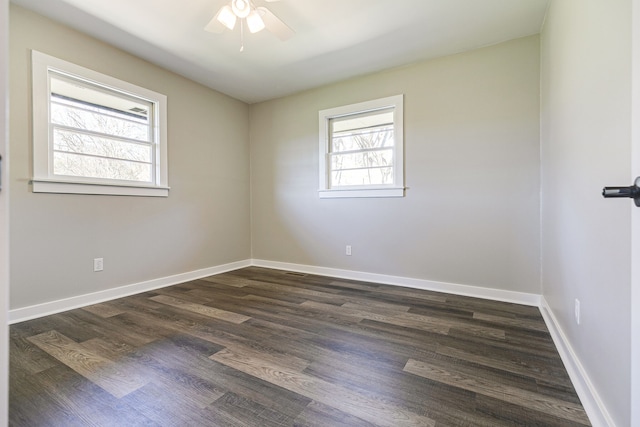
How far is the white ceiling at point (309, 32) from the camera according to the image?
232cm

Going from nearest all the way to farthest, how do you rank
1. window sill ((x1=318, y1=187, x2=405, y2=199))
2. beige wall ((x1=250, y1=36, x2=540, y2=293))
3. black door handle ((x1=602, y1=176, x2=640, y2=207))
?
black door handle ((x1=602, y1=176, x2=640, y2=207)) < beige wall ((x1=250, y1=36, x2=540, y2=293)) < window sill ((x1=318, y1=187, x2=405, y2=199))

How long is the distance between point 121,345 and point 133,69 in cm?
279

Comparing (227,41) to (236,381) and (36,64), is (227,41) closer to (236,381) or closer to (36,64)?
(36,64)

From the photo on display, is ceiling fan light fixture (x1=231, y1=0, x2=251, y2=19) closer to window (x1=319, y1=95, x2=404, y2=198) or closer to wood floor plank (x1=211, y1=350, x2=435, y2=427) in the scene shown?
window (x1=319, y1=95, x2=404, y2=198)

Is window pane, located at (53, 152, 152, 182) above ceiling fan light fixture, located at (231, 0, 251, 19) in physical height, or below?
below

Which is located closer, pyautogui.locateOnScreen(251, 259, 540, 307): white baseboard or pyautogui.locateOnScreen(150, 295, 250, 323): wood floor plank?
pyautogui.locateOnScreen(150, 295, 250, 323): wood floor plank

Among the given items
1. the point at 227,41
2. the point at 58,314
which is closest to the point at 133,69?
the point at 227,41

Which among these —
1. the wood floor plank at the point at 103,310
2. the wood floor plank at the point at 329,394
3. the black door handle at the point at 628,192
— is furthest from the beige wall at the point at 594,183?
the wood floor plank at the point at 103,310

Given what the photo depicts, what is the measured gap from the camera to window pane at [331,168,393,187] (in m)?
3.52

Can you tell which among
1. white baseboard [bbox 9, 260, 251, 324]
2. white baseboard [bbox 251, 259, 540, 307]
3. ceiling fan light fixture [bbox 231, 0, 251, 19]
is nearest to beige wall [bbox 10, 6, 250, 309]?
white baseboard [bbox 9, 260, 251, 324]

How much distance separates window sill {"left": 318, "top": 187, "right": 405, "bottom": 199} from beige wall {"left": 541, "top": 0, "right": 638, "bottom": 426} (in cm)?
152

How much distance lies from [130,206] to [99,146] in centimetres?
66

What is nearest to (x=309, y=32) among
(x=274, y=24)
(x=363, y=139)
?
(x=274, y=24)

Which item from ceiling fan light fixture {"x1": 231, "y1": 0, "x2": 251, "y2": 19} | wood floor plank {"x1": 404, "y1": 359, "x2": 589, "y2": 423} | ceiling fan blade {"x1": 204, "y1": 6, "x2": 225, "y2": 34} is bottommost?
wood floor plank {"x1": 404, "y1": 359, "x2": 589, "y2": 423}
